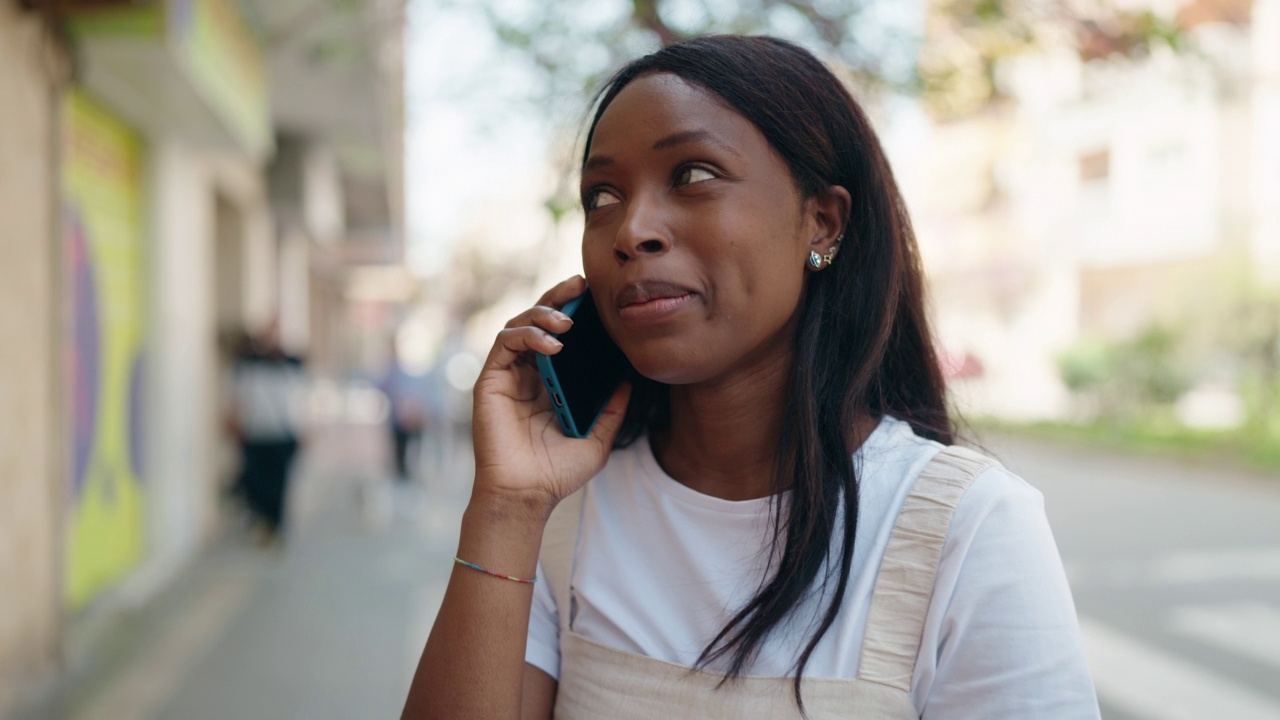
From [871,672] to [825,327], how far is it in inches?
20.9

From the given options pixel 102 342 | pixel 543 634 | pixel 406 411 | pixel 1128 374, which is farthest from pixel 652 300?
pixel 1128 374

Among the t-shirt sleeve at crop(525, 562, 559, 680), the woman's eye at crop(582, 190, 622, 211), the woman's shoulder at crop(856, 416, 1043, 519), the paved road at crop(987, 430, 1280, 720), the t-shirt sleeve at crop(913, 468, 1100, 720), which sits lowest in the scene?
the paved road at crop(987, 430, 1280, 720)

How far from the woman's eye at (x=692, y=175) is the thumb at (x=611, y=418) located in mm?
431

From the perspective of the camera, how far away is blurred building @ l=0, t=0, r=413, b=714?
4.40 meters

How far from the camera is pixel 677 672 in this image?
4.54 ft

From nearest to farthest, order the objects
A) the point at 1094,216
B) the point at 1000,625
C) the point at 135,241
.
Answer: the point at 1000,625 < the point at 135,241 < the point at 1094,216

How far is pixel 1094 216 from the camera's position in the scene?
26406 mm

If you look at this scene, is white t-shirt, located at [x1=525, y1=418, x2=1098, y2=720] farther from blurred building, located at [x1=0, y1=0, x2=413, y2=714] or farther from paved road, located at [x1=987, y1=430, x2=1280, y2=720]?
blurred building, located at [x1=0, y1=0, x2=413, y2=714]

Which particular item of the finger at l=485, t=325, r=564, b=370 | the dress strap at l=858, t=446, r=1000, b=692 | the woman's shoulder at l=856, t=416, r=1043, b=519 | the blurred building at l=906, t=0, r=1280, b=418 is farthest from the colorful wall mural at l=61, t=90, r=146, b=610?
the blurred building at l=906, t=0, r=1280, b=418

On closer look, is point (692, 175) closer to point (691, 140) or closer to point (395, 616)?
point (691, 140)

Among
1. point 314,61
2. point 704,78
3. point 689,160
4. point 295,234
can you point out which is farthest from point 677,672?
point 295,234

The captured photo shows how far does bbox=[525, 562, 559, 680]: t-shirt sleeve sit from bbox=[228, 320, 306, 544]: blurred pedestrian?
6.87 meters

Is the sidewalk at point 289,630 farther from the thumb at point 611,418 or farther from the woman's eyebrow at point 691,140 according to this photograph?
the woman's eyebrow at point 691,140

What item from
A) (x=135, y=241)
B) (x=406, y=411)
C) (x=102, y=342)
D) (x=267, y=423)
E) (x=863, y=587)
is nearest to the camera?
Answer: (x=863, y=587)
